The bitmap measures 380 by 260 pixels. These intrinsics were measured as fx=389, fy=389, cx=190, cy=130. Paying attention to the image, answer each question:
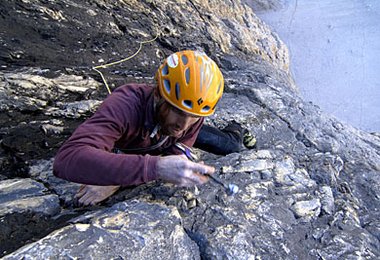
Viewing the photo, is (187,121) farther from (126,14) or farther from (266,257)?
(126,14)

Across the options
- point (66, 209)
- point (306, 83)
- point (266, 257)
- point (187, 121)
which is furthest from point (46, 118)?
point (306, 83)

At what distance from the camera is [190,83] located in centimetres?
245

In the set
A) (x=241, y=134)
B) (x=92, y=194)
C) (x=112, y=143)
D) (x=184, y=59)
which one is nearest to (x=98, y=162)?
(x=112, y=143)

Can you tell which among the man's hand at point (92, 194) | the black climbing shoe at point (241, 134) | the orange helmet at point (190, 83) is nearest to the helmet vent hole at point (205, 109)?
the orange helmet at point (190, 83)

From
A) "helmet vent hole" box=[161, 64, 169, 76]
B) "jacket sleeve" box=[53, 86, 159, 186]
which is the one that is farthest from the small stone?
"helmet vent hole" box=[161, 64, 169, 76]

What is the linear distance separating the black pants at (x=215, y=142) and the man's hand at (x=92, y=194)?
1.21 m

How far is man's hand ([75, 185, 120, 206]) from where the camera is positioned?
8.66 feet

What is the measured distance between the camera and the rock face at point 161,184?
2354 mm

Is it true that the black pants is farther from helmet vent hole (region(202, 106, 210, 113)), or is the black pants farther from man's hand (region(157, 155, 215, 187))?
man's hand (region(157, 155, 215, 187))

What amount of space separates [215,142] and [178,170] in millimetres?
1486

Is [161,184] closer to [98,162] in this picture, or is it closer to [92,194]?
[92,194]

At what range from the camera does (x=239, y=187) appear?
117 inches

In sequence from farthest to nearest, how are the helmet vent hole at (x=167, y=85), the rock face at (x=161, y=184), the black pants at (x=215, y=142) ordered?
1. the black pants at (x=215, y=142)
2. the helmet vent hole at (x=167, y=85)
3. the rock face at (x=161, y=184)

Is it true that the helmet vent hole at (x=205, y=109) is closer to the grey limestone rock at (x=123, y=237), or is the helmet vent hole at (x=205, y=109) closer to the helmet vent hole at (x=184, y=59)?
the helmet vent hole at (x=184, y=59)
